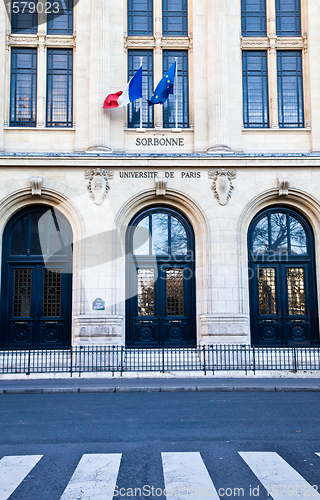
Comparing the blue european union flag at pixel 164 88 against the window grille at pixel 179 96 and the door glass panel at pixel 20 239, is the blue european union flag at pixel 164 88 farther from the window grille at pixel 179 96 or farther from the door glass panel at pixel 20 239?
the door glass panel at pixel 20 239

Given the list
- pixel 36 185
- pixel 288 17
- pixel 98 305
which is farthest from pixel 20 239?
pixel 288 17

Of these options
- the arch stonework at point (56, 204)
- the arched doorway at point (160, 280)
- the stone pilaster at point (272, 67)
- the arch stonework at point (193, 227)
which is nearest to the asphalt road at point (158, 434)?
the arch stonework at point (193, 227)

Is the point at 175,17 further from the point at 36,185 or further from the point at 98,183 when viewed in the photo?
the point at 36,185

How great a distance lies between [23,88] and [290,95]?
495 inches

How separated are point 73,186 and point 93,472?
56.7 ft

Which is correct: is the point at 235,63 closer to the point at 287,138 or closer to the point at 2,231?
the point at 287,138

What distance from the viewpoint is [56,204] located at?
2278 centimetres

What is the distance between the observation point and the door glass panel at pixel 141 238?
23.1m

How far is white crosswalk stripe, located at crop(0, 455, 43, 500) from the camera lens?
18.7 ft

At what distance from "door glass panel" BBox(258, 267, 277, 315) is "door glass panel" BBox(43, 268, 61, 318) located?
9081mm

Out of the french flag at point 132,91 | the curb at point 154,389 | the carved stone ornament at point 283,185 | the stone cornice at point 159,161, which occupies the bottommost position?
the curb at point 154,389

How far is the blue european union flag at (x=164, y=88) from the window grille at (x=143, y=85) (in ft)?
4.03

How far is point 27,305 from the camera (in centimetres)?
2248

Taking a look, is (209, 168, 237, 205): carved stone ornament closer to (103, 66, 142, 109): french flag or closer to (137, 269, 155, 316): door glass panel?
(137, 269, 155, 316): door glass panel
